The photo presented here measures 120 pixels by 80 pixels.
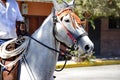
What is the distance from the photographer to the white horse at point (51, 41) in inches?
191

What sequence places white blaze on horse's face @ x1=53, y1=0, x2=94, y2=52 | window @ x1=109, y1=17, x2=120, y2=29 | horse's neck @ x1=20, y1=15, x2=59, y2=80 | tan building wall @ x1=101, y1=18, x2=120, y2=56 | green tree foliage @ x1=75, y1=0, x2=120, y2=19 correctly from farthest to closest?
window @ x1=109, y1=17, x2=120, y2=29, tan building wall @ x1=101, y1=18, x2=120, y2=56, green tree foliage @ x1=75, y1=0, x2=120, y2=19, horse's neck @ x1=20, y1=15, x2=59, y2=80, white blaze on horse's face @ x1=53, y1=0, x2=94, y2=52

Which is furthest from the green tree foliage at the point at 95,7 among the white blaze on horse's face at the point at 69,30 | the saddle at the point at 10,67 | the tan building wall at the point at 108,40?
the white blaze on horse's face at the point at 69,30

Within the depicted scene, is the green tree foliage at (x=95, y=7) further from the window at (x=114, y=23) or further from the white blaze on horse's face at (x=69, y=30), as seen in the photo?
the white blaze on horse's face at (x=69, y=30)

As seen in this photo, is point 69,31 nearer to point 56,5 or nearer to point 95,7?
point 56,5

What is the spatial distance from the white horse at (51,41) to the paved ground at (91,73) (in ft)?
36.5

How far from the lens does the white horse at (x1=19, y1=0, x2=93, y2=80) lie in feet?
15.9

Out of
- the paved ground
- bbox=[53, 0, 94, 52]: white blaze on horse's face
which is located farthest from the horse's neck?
the paved ground

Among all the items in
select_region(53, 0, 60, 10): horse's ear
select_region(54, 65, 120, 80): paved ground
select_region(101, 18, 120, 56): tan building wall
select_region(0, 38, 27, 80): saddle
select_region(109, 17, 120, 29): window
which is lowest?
select_region(54, 65, 120, 80): paved ground

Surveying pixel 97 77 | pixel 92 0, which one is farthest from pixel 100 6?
pixel 97 77

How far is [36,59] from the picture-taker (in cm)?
500

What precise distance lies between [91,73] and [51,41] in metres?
12.9

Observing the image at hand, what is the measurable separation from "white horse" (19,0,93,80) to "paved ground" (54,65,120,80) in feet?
36.5

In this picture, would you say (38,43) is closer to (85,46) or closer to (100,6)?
(85,46)

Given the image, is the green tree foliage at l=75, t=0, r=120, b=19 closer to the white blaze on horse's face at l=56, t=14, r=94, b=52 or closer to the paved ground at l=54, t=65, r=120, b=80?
the paved ground at l=54, t=65, r=120, b=80
